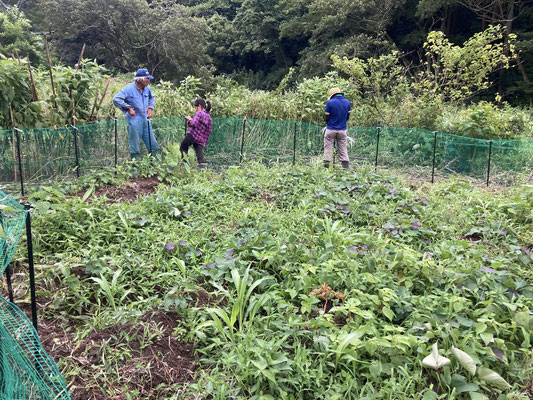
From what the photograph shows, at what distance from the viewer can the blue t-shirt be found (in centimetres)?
734

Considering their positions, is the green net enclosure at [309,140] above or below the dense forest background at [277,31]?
below

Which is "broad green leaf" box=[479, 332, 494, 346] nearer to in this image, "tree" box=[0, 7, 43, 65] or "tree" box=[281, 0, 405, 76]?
"tree" box=[281, 0, 405, 76]

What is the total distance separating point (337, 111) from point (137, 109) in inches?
138

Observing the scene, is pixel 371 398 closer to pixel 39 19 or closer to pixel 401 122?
pixel 401 122

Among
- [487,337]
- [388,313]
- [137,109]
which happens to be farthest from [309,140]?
[487,337]

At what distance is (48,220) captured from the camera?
3.79m

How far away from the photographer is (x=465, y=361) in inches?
90.0

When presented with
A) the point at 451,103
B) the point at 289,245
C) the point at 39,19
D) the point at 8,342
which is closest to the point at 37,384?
the point at 8,342

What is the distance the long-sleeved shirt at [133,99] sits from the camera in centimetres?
644

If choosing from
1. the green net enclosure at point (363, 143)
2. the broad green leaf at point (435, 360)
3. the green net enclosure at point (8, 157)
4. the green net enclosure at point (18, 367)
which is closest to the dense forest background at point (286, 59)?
the green net enclosure at point (8, 157)

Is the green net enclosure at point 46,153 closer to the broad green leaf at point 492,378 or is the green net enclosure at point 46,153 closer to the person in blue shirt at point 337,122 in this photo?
the person in blue shirt at point 337,122

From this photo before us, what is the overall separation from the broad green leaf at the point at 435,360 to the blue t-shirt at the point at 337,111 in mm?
5640

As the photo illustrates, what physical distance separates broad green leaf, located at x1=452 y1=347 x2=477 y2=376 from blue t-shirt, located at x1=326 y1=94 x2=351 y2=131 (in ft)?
18.4

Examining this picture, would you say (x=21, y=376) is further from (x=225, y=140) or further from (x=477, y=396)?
(x=225, y=140)
